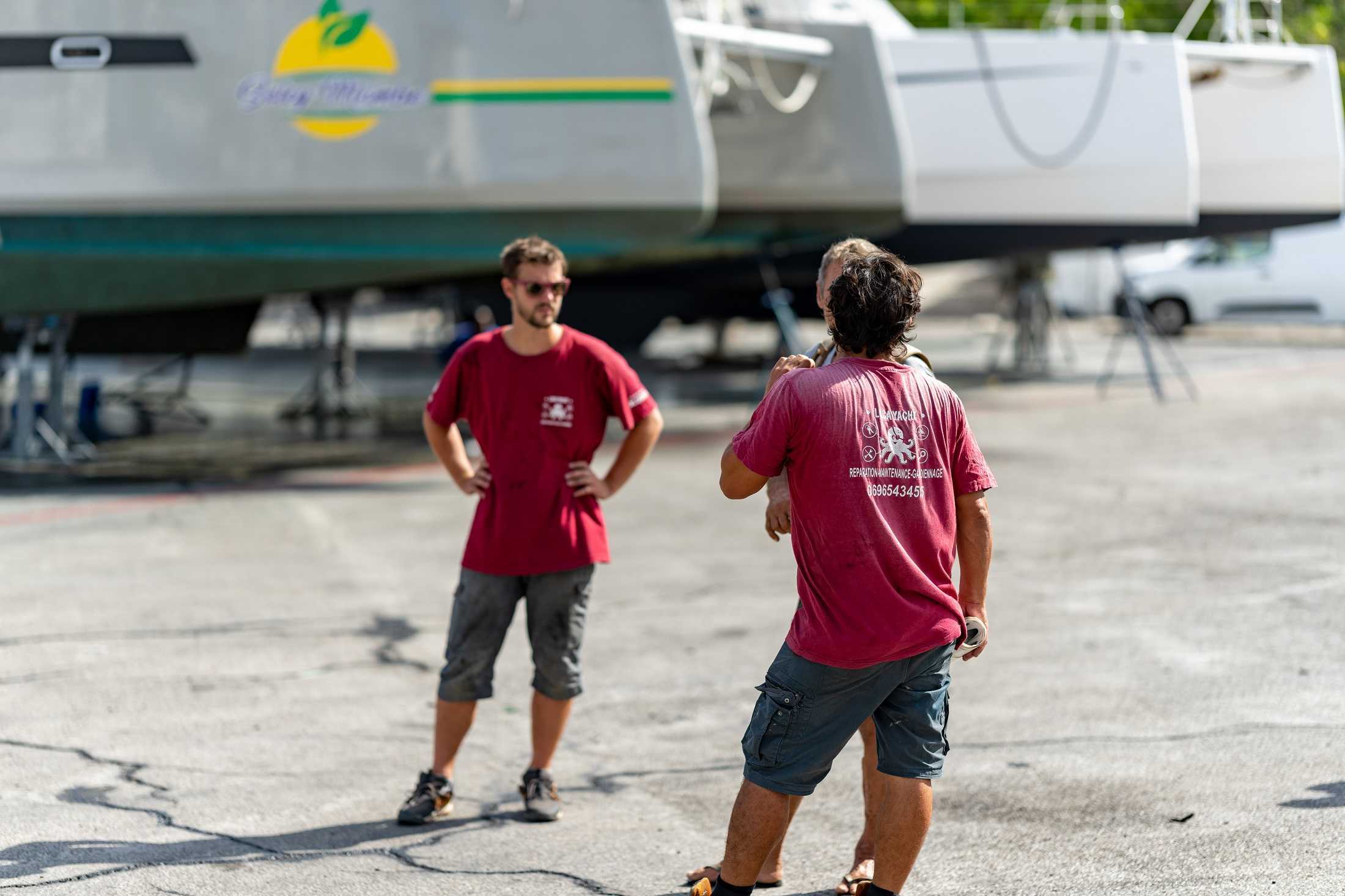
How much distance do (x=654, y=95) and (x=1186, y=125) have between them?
742cm

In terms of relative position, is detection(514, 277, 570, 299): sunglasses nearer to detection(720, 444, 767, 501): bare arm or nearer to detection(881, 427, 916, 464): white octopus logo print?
detection(720, 444, 767, 501): bare arm

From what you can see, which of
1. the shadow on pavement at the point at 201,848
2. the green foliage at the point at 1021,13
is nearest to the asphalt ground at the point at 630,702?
the shadow on pavement at the point at 201,848

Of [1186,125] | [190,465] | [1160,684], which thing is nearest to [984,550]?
[1160,684]

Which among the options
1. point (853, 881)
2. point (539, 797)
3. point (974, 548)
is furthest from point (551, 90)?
point (974, 548)

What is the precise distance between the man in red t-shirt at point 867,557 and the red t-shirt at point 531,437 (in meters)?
1.23

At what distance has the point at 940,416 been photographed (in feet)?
11.9

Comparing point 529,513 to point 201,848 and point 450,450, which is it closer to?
point 450,450

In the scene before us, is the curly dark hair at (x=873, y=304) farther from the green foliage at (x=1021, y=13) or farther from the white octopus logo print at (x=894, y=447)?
the green foliage at (x=1021, y=13)

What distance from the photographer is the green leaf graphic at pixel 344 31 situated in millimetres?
11336

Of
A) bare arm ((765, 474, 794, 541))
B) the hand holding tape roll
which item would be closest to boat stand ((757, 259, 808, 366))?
bare arm ((765, 474, 794, 541))

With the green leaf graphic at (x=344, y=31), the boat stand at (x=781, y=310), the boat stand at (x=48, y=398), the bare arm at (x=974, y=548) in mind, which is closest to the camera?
the bare arm at (x=974, y=548)

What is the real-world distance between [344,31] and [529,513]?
748 cm

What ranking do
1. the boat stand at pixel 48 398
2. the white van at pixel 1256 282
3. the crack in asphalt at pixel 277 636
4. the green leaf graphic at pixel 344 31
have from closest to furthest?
1. the crack in asphalt at pixel 277 636
2. the green leaf graphic at pixel 344 31
3. the boat stand at pixel 48 398
4. the white van at pixel 1256 282

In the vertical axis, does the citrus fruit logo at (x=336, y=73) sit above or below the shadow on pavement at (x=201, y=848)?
above
